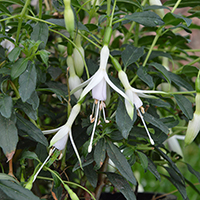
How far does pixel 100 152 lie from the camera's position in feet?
1.32

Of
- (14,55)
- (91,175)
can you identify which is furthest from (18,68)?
(91,175)

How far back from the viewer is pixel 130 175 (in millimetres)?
385

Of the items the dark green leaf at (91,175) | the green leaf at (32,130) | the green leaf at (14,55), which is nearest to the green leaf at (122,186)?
the dark green leaf at (91,175)

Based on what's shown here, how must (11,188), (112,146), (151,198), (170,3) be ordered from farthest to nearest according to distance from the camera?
(151,198)
(170,3)
(112,146)
(11,188)

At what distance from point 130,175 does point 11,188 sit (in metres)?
0.18

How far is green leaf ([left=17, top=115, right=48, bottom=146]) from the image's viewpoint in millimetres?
383

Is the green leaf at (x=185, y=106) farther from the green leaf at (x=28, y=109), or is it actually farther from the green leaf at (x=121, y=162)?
the green leaf at (x=28, y=109)

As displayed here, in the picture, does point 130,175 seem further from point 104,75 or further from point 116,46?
point 116,46

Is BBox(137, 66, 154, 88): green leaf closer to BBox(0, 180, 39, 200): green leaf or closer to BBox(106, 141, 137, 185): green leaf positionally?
BBox(106, 141, 137, 185): green leaf

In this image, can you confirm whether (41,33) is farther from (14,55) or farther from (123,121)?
(123,121)

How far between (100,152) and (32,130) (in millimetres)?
117

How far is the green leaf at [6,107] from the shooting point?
34 centimetres

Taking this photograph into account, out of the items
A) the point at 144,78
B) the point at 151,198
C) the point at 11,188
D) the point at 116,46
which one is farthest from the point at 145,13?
the point at 151,198

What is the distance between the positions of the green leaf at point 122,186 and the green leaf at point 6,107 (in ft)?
0.74
